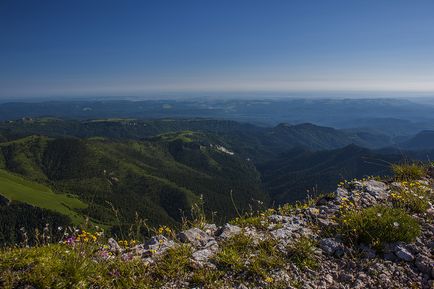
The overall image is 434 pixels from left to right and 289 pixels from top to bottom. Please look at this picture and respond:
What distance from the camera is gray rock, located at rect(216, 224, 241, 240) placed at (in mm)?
7156

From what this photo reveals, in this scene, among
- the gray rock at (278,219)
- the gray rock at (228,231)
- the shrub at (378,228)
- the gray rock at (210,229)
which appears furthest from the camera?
the gray rock at (278,219)

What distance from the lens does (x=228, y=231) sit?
290 inches

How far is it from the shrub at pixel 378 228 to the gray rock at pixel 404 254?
0.34 metres

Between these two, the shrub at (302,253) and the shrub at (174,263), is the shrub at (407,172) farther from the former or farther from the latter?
the shrub at (174,263)

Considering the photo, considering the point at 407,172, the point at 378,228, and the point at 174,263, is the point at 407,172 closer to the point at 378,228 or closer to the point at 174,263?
the point at 378,228

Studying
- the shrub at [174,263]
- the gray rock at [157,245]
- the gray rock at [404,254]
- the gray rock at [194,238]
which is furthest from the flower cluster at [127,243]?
the gray rock at [404,254]

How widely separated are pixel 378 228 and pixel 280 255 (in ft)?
8.04

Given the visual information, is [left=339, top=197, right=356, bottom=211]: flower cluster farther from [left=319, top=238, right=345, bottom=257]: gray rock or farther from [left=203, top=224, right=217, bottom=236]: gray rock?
[left=203, top=224, right=217, bottom=236]: gray rock

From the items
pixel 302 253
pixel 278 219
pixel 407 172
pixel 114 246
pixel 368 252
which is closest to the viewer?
pixel 114 246

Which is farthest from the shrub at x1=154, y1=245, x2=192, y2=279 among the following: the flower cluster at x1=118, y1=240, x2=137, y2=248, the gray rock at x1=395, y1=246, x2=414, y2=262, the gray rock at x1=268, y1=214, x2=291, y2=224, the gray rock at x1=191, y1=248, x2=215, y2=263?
the gray rock at x1=395, y1=246, x2=414, y2=262

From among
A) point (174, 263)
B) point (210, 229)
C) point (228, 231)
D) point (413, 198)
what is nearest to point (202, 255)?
point (174, 263)

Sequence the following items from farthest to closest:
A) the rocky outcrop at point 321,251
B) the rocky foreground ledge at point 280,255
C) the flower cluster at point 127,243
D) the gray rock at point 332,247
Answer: the gray rock at point 332,247, the flower cluster at point 127,243, the rocky outcrop at point 321,251, the rocky foreground ledge at point 280,255

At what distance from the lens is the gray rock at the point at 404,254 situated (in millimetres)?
6520

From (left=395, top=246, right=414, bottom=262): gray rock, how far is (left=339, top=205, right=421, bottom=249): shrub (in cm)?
34
